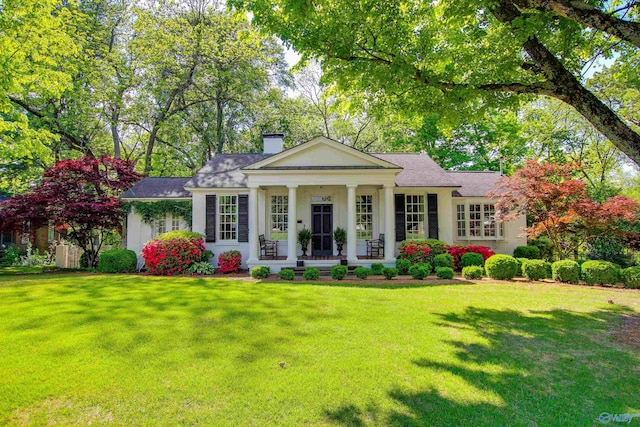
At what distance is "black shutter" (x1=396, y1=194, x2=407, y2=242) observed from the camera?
1412cm

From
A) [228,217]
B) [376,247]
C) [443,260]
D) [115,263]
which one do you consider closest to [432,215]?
[443,260]

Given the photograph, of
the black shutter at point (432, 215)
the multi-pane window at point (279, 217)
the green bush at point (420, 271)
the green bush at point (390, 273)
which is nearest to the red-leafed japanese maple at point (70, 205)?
the multi-pane window at point (279, 217)

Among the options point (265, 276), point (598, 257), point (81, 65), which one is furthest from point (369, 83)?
point (81, 65)

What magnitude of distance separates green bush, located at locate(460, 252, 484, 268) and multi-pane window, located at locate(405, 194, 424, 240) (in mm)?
2189

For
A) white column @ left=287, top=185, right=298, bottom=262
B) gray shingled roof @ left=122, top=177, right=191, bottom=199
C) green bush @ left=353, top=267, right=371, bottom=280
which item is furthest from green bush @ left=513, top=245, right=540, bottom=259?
gray shingled roof @ left=122, top=177, right=191, bottom=199

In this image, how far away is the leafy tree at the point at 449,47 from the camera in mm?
5867

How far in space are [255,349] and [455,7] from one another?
7183mm

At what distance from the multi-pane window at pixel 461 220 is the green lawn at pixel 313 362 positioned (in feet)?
24.9

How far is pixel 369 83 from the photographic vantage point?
7684mm

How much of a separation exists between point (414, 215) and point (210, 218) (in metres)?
9.07

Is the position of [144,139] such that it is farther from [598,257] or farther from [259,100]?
[598,257]

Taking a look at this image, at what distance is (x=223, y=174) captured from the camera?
1515cm

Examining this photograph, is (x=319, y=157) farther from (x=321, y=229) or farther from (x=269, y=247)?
(x=269, y=247)

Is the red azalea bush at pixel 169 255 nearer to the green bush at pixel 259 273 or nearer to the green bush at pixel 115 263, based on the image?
the green bush at pixel 115 263
